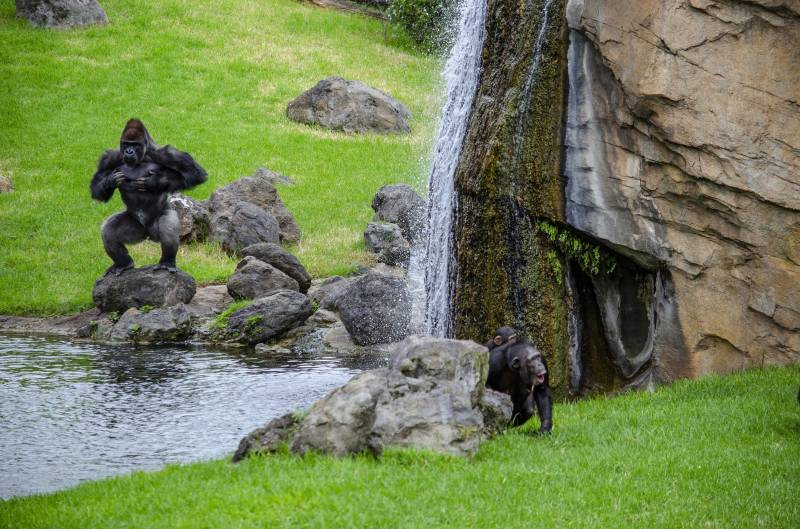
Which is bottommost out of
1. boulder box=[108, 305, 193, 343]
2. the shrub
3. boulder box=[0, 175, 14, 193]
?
boulder box=[108, 305, 193, 343]

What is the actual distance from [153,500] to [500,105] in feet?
22.0

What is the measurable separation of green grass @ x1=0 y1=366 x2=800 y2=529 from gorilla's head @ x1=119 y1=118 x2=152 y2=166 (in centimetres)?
962

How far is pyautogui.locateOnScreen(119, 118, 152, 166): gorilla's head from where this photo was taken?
17047 millimetres

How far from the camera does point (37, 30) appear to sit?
120 ft

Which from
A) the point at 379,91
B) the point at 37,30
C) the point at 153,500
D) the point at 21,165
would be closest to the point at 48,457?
the point at 153,500

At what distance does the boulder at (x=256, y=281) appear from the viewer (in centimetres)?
1838

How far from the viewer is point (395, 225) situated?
22.5m

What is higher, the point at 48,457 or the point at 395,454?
the point at 395,454

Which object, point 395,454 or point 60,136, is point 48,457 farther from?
point 60,136

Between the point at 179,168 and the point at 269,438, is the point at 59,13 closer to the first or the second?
the point at 179,168

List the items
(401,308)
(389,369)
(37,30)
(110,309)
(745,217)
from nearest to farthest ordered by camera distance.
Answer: (389,369) → (745,217) → (401,308) → (110,309) → (37,30)

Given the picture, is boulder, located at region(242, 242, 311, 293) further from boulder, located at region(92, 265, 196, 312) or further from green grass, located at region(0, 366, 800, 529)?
green grass, located at region(0, 366, 800, 529)

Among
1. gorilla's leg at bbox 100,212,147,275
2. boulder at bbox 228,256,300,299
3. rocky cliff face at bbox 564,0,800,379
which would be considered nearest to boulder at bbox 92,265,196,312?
gorilla's leg at bbox 100,212,147,275

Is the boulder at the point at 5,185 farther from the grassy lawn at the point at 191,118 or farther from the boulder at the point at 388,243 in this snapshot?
the boulder at the point at 388,243
